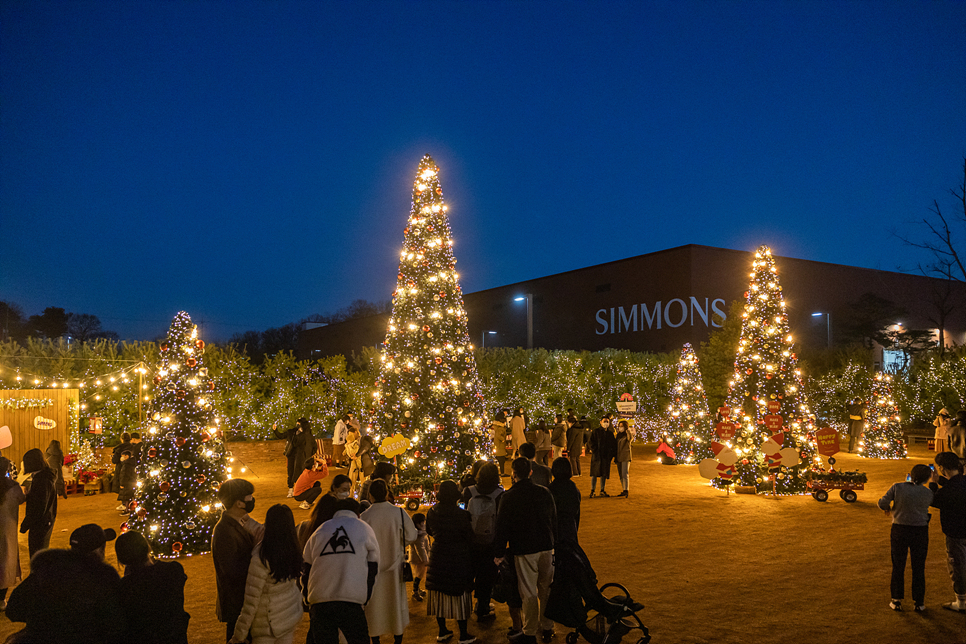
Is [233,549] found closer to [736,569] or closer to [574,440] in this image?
[736,569]

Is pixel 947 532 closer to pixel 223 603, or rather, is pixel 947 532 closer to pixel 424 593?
pixel 424 593

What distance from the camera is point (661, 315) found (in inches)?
1221

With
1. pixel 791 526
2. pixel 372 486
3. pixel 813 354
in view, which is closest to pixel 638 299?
pixel 813 354

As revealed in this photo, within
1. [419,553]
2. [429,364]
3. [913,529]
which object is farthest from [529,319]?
[419,553]

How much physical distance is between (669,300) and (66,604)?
29.7 m

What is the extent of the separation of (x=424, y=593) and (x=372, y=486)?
2347 millimetres

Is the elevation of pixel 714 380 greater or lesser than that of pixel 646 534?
greater

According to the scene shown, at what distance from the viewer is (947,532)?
6.02 m

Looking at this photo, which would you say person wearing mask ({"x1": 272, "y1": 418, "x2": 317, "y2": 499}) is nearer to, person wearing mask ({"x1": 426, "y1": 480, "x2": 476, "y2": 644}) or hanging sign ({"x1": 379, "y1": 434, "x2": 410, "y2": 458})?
hanging sign ({"x1": 379, "y1": 434, "x2": 410, "y2": 458})

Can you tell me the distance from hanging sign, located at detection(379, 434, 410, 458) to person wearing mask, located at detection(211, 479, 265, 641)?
22.5 ft

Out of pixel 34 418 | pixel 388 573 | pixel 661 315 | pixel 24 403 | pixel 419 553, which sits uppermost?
pixel 661 315

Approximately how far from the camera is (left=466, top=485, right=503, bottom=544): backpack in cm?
543

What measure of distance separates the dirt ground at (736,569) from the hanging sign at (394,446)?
188cm

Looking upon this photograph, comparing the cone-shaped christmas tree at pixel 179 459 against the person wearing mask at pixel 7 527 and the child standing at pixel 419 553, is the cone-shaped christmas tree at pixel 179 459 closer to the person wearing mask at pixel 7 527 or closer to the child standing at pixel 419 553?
the person wearing mask at pixel 7 527
